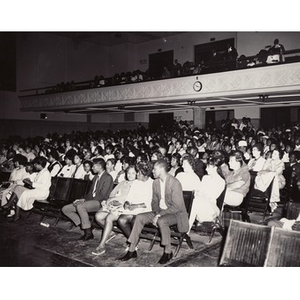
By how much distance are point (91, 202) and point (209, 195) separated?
74.0 inches

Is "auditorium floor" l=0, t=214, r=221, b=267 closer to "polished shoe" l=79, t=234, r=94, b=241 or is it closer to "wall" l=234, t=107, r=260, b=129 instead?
"polished shoe" l=79, t=234, r=94, b=241

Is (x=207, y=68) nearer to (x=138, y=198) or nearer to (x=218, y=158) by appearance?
(x=218, y=158)

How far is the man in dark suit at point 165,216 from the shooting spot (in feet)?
13.7

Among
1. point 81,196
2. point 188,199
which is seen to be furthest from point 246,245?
point 81,196

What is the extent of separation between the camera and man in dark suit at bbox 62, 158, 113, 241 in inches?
201

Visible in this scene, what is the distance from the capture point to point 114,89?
14539mm

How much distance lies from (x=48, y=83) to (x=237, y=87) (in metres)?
14.0

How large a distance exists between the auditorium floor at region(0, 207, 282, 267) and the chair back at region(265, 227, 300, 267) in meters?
1.28

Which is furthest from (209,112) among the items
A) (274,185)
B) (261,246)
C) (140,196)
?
(261,246)

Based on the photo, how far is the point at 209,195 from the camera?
4.94 metres

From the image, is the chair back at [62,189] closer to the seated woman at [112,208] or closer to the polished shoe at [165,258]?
the seated woman at [112,208]

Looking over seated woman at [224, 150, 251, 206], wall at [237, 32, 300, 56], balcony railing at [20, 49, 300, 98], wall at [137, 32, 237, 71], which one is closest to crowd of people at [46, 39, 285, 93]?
balcony railing at [20, 49, 300, 98]
